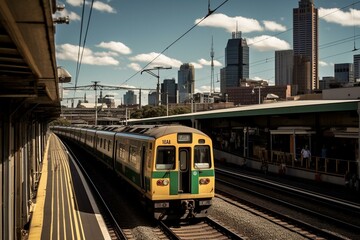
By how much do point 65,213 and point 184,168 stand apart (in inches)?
175

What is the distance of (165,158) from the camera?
11.7 m

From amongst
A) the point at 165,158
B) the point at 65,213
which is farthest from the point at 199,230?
the point at 65,213

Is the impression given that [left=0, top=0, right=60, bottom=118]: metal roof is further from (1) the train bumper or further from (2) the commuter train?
(1) the train bumper

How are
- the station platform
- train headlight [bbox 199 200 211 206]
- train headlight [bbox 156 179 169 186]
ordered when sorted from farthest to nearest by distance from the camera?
train headlight [bbox 199 200 211 206], train headlight [bbox 156 179 169 186], the station platform

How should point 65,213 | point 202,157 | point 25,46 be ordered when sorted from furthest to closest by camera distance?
point 65,213 < point 202,157 < point 25,46

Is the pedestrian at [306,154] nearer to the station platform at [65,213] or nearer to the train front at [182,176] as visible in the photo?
the train front at [182,176]

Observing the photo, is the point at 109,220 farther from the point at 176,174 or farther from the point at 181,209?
the point at 176,174

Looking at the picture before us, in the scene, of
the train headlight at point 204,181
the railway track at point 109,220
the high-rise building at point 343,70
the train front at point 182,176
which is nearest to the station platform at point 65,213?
the railway track at point 109,220

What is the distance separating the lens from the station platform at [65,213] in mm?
10893

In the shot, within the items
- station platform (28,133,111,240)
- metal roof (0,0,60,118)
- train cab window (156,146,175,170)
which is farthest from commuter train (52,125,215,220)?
metal roof (0,0,60,118)

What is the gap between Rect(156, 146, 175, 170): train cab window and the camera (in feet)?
38.0

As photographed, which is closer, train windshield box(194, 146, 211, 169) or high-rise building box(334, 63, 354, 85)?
train windshield box(194, 146, 211, 169)

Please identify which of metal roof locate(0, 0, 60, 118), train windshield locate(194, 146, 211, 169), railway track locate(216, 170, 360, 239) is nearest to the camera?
metal roof locate(0, 0, 60, 118)

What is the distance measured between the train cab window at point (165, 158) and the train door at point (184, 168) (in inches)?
11.1
